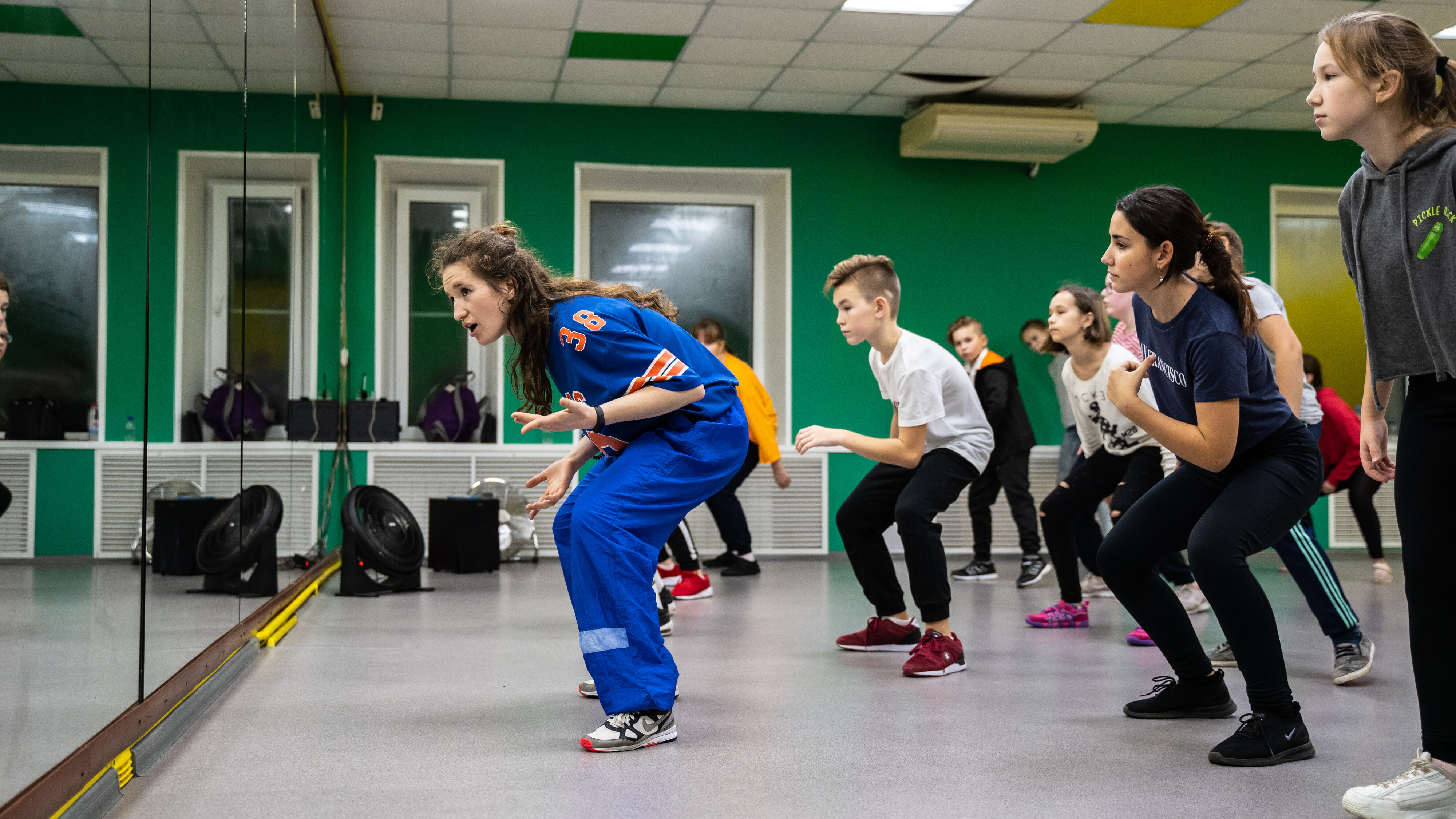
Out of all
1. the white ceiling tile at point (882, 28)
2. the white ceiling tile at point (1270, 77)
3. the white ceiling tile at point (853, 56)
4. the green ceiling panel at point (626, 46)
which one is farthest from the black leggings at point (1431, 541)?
the white ceiling tile at point (1270, 77)

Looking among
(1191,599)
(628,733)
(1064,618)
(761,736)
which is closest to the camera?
(628,733)

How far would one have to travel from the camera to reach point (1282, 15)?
5973 mm

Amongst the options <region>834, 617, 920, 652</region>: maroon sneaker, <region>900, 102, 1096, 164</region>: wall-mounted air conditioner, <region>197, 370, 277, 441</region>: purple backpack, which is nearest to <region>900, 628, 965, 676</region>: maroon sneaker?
<region>834, 617, 920, 652</region>: maroon sneaker

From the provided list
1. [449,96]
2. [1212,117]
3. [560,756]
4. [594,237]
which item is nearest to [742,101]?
[594,237]

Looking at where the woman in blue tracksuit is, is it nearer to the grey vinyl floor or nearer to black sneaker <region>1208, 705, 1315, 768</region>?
the grey vinyl floor

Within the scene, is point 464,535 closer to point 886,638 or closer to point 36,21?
point 886,638

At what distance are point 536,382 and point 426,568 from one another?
424cm

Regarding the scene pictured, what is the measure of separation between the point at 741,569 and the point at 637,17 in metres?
3.13

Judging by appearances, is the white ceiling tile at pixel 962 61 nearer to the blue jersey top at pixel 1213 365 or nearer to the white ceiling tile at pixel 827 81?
the white ceiling tile at pixel 827 81

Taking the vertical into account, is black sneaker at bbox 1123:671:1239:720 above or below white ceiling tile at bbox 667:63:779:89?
below

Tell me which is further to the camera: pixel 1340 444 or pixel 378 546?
pixel 1340 444

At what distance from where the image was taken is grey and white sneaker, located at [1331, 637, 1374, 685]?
3133 millimetres

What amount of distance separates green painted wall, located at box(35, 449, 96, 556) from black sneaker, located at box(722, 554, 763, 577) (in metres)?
4.43

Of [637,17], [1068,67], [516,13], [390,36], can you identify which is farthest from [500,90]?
[1068,67]
